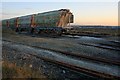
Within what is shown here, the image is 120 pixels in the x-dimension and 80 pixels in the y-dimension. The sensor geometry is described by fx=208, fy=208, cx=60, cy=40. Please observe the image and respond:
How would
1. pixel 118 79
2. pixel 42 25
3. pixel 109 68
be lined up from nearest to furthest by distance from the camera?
pixel 118 79 < pixel 109 68 < pixel 42 25

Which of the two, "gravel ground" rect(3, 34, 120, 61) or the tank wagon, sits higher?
the tank wagon

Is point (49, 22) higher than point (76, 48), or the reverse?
point (49, 22)

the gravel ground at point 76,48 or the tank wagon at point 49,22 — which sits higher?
the tank wagon at point 49,22

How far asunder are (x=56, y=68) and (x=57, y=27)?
19.4 metres

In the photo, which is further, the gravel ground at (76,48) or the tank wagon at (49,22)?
the tank wagon at (49,22)

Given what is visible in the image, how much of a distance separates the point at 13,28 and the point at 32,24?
28.4 feet

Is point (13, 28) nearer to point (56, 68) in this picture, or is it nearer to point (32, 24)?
point (32, 24)

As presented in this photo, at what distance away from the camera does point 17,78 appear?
6.46 metres

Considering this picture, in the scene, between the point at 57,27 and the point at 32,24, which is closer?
the point at 57,27

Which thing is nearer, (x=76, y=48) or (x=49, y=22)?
(x=76, y=48)

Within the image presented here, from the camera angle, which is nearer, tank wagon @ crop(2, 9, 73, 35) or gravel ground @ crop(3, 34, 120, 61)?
gravel ground @ crop(3, 34, 120, 61)

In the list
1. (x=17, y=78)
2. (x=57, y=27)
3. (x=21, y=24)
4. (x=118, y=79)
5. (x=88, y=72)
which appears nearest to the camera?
(x=17, y=78)

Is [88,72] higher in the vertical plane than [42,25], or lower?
lower

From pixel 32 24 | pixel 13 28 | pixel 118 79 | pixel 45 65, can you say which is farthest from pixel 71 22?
pixel 118 79
